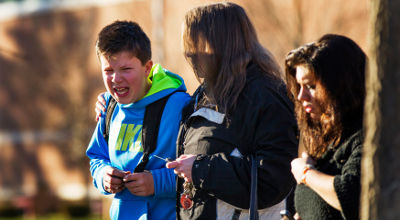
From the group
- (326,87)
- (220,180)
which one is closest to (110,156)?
(220,180)

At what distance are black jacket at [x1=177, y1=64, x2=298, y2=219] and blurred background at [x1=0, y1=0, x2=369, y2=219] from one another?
667 inches

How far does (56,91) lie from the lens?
30.0 metres

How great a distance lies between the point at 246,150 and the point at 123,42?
3.63 feet

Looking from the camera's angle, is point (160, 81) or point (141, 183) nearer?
point (141, 183)

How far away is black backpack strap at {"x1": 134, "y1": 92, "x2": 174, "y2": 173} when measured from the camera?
3.97 m

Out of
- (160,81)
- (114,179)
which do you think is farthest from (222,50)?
(114,179)

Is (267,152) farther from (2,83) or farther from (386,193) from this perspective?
(2,83)

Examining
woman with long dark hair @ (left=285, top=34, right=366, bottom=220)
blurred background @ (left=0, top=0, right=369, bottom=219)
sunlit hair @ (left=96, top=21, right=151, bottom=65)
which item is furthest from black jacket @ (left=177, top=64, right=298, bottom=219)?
blurred background @ (left=0, top=0, right=369, bottom=219)

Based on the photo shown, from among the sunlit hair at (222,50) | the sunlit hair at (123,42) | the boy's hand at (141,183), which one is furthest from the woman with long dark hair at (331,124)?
the sunlit hair at (123,42)

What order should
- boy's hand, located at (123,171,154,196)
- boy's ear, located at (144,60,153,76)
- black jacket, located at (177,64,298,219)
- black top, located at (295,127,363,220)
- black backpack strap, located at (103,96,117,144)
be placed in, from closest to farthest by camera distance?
black top, located at (295,127,363,220) < black jacket, located at (177,64,298,219) < boy's hand, located at (123,171,154,196) < boy's ear, located at (144,60,153,76) < black backpack strap, located at (103,96,117,144)

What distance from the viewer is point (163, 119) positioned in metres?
4.01

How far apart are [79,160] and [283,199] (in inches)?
1042

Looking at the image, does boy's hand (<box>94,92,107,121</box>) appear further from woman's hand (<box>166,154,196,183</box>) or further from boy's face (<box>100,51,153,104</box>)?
woman's hand (<box>166,154,196,183</box>)

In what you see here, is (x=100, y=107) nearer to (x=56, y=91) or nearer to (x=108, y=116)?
(x=108, y=116)
